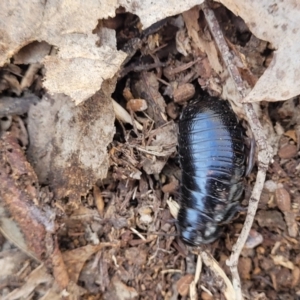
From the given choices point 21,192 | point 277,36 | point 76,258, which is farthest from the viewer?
point 76,258

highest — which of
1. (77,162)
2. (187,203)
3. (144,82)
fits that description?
(144,82)

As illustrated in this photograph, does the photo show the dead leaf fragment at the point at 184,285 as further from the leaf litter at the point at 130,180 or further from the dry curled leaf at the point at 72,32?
the dry curled leaf at the point at 72,32

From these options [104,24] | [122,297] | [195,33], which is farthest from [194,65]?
[122,297]

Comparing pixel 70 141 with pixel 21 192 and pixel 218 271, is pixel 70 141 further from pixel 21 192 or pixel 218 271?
pixel 218 271

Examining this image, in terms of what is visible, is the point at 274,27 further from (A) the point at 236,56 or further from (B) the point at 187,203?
(B) the point at 187,203

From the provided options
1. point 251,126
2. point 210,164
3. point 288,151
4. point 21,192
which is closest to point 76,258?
point 21,192

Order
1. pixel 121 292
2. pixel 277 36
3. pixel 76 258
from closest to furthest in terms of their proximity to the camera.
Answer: pixel 277 36 → pixel 76 258 → pixel 121 292

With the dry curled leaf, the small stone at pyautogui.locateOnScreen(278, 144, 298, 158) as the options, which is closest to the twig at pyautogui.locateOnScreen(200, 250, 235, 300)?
the small stone at pyautogui.locateOnScreen(278, 144, 298, 158)
